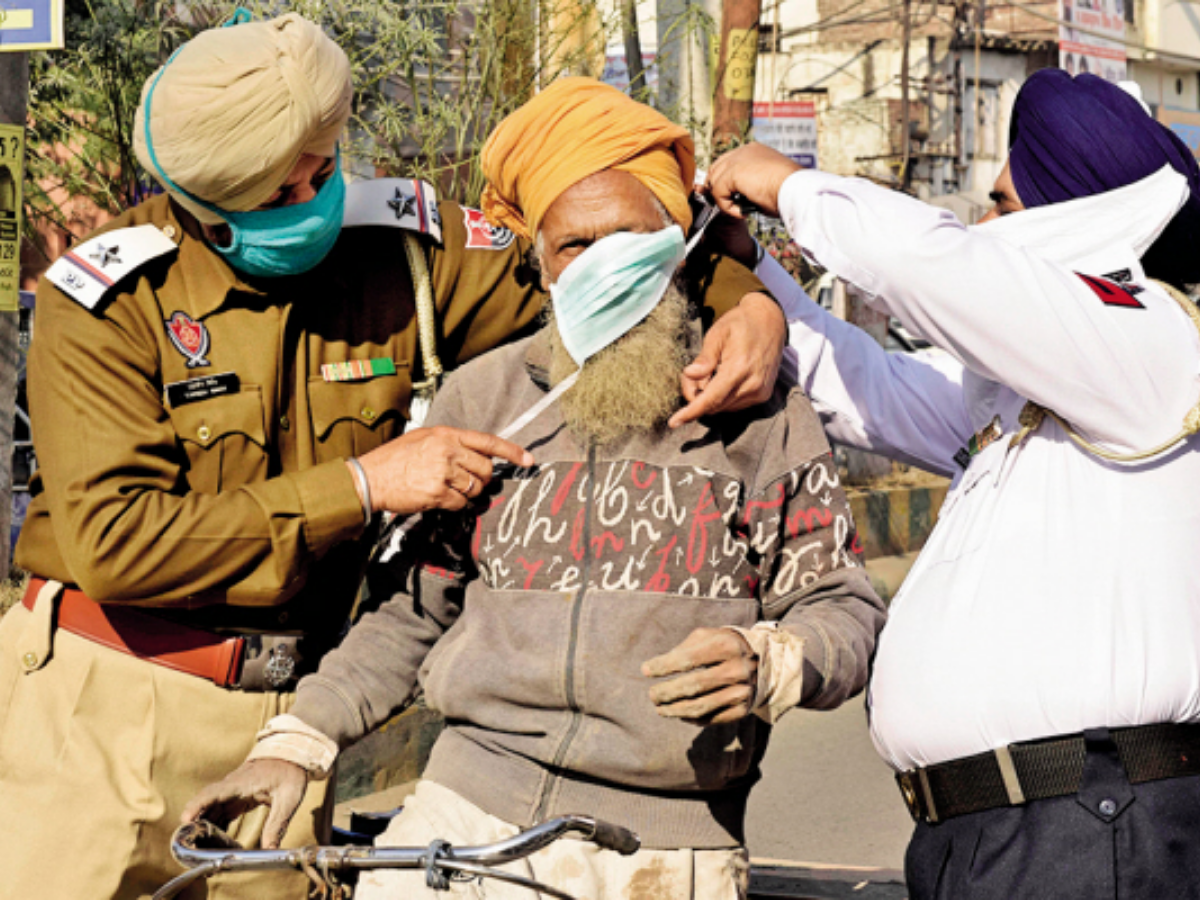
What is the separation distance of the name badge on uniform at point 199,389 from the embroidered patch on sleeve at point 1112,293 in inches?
61.1

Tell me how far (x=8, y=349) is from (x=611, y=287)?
3.85 metres

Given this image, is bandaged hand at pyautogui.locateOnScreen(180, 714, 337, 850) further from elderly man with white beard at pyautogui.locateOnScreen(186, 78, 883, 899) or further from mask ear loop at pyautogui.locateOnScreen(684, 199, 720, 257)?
mask ear loop at pyautogui.locateOnScreen(684, 199, 720, 257)

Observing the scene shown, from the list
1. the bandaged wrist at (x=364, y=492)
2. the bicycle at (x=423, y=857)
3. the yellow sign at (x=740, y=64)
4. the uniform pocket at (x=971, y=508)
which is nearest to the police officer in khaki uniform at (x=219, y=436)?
the bandaged wrist at (x=364, y=492)

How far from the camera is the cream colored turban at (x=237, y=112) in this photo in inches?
99.7

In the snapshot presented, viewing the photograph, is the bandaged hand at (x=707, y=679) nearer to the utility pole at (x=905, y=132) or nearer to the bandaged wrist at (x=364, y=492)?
the bandaged wrist at (x=364, y=492)

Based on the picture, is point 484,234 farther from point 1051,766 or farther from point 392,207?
point 1051,766

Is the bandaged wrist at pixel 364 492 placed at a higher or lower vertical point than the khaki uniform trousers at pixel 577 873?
higher

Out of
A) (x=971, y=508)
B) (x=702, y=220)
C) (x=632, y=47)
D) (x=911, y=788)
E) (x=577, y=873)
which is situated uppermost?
(x=632, y=47)

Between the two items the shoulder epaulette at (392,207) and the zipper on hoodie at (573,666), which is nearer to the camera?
the zipper on hoodie at (573,666)

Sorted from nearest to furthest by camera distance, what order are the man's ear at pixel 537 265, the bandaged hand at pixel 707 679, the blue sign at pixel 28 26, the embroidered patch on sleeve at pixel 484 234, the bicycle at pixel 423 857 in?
the bicycle at pixel 423 857 → the bandaged hand at pixel 707 679 → the man's ear at pixel 537 265 → the embroidered patch on sleeve at pixel 484 234 → the blue sign at pixel 28 26

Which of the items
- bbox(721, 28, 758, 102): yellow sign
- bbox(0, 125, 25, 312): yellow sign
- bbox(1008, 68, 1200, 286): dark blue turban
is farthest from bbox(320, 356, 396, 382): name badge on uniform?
bbox(721, 28, 758, 102): yellow sign

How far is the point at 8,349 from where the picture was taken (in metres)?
5.67

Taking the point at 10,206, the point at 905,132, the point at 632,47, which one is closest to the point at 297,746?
the point at 10,206

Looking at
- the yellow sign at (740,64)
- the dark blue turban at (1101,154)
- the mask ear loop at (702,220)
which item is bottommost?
the mask ear loop at (702,220)
